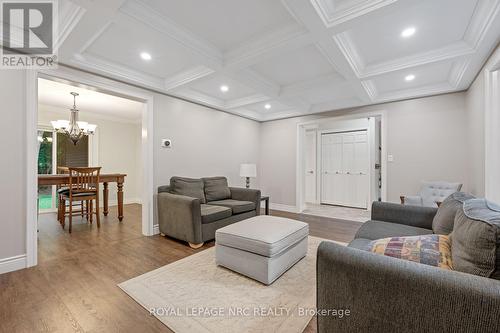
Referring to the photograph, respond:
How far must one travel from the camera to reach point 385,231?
6.41 ft

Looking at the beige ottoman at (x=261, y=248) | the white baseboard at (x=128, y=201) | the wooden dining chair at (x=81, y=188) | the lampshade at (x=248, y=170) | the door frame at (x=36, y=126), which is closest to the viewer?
the beige ottoman at (x=261, y=248)

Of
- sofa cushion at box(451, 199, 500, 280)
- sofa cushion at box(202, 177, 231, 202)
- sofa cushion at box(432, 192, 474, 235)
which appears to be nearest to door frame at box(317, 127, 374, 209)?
sofa cushion at box(202, 177, 231, 202)

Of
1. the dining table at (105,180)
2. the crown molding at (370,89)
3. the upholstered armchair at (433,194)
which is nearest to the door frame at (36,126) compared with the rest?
the dining table at (105,180)

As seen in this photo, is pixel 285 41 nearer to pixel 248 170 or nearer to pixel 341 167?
pixel 248 170

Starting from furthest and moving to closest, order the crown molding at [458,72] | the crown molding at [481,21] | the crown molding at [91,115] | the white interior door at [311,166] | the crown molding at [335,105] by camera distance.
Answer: the white interior door at [311,166] < the crown molding at [91,115] < the crown molding at [335,105] < the crown molding at [458,72] < the crown molding at [481,21]

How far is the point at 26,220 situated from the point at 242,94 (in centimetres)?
341

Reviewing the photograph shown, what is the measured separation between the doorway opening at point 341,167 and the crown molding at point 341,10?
9.56 ft

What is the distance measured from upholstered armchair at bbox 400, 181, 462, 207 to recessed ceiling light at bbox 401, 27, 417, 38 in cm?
221

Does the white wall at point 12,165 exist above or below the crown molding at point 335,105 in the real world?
below

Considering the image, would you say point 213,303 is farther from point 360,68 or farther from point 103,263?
point 360,68

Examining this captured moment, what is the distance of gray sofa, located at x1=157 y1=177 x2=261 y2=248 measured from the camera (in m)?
2.83

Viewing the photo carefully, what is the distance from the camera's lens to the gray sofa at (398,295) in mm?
775

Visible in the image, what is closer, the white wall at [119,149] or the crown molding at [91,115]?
the crown molding at [91,115]

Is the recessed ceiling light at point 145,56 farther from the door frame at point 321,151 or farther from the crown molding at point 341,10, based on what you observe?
the door frame at point 321,151
